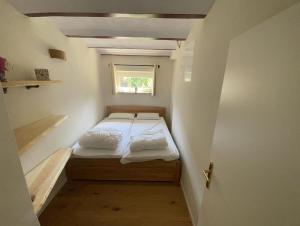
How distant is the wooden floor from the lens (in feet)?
5.68

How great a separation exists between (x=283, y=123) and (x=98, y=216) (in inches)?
79.8

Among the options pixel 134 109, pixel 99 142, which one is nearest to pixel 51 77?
pixel 99 142

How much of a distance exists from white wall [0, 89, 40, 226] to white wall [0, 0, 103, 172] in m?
0.81

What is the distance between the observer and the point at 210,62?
4.24 feet

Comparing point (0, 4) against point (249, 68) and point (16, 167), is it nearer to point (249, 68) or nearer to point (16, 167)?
point (16, 167)

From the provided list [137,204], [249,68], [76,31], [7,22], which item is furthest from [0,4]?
[137,204]

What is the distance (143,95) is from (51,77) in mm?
2528

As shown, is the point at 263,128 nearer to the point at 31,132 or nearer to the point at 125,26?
the point at 31,132

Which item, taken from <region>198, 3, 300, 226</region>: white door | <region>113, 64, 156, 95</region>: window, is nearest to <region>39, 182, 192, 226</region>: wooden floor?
<region>198, 3, 300, 226</region>: white door

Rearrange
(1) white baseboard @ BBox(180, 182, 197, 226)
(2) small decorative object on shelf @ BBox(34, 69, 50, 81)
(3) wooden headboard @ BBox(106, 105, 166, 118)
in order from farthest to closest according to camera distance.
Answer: (3) wooden headboard @ BBox(106, 105, 166, 118), (1) white baseboard @ BBox(180, 182, 197, 226), (2) small decorative object on shelf @ BBox(34, 69, 50, 81)

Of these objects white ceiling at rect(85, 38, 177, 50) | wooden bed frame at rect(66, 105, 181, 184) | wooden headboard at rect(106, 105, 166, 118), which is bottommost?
wooden bed frame at rect(66, 105, 181, 184)

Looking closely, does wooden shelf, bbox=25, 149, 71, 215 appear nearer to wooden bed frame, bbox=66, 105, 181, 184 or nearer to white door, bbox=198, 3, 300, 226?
wooden bed frame, bbox=66, 105, 181, 184

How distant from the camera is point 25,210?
2.52ft

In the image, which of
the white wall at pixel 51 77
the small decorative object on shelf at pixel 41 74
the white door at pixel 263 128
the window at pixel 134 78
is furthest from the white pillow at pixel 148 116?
the white door at pixel 263 128
